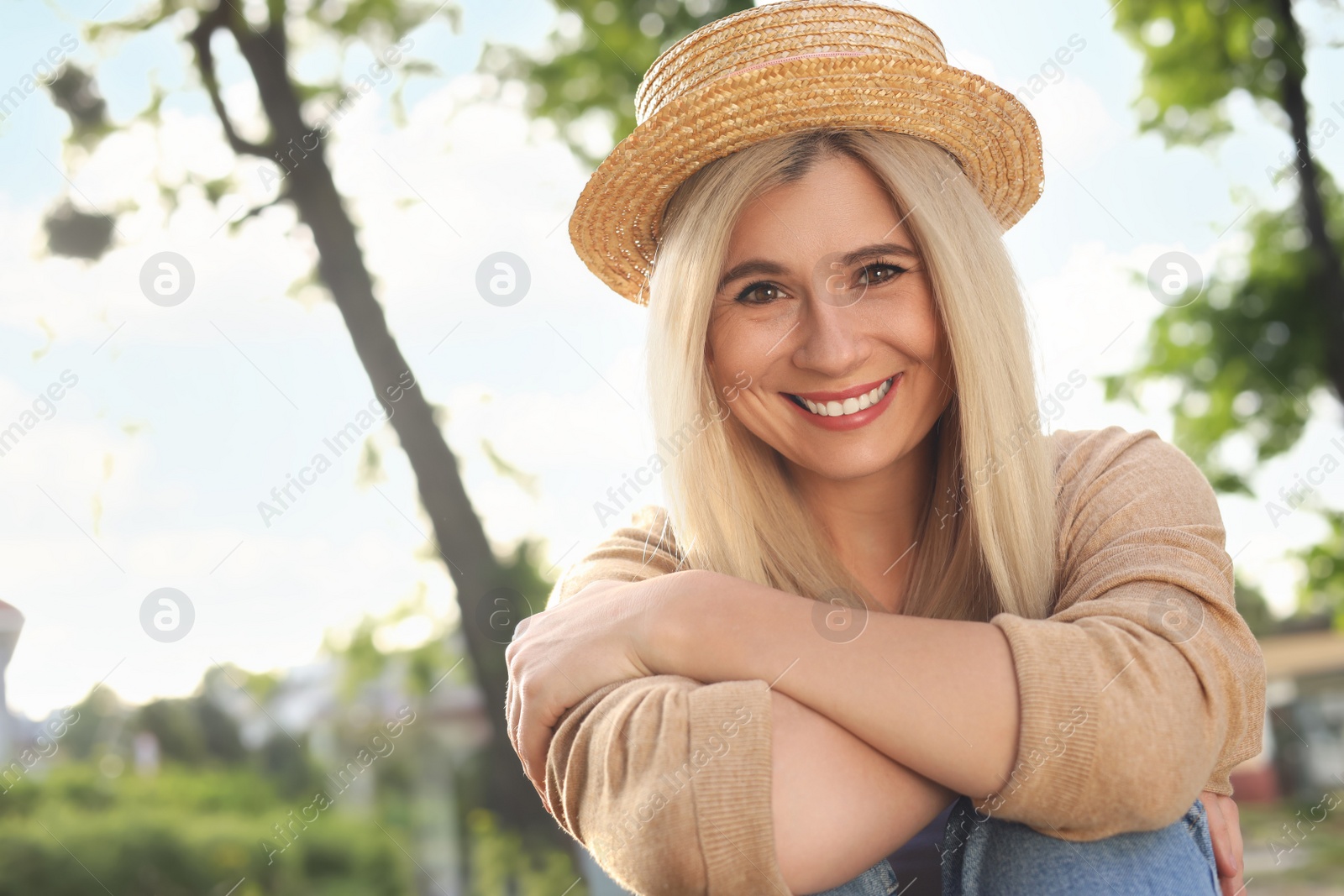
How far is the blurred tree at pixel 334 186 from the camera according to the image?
4.01 metres

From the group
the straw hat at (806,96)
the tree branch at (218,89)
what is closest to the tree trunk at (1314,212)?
the straw hat at (806,96)

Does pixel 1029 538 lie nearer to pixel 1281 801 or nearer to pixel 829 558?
pixel 829 558

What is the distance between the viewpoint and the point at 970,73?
68.9 inches

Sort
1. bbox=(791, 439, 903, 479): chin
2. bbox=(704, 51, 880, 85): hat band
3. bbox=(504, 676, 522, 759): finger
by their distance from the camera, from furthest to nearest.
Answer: bbox=(791, 439, 903, 479): chin
bbox=(704, 51, 880, 85): hat band
bbox=(504, 676, 522, 759): finger

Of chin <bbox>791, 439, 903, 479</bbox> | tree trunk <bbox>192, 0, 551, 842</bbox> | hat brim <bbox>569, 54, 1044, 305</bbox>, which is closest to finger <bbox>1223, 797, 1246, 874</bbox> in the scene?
chin <bbox>791, 439, 903, 479</bbox>

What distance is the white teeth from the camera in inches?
69.9

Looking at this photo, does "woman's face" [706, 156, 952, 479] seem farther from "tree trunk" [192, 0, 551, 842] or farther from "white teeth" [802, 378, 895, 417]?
"tree trunk" [192, 0, 551, 842]

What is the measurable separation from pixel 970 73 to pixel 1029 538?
0.77 m

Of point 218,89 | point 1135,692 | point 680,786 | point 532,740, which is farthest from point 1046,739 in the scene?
point 218,89

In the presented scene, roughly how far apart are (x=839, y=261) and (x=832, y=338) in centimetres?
13

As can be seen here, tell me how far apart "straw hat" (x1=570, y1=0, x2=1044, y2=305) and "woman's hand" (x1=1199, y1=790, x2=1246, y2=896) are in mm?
1121

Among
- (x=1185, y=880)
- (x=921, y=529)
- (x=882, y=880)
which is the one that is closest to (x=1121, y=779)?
(x=1185, y=880)

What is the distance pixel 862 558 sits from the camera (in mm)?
1973

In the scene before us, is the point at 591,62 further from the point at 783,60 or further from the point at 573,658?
the point at 573,658
